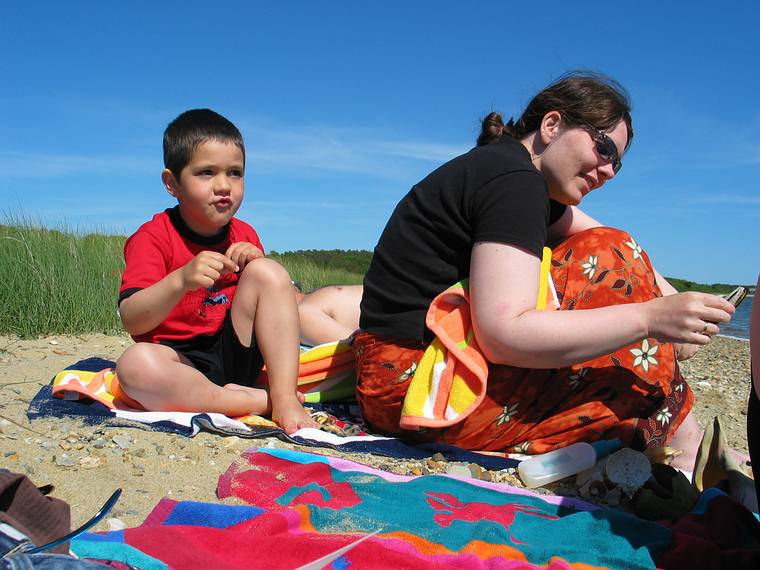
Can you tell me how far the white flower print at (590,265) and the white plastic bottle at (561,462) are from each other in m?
0.62

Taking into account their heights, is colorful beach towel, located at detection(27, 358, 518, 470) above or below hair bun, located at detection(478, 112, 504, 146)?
below

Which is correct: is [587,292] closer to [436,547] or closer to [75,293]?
[436,547]

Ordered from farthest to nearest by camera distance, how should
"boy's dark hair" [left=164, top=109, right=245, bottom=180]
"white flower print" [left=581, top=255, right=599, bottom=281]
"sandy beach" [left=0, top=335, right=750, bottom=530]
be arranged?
"boy's dark hair" [left=164, top=109, right=245, bottom=180], "white flower print" [left=581, top=255, right=599, bottom=281], "sandy beach" [left=0, top=335, right=750, bottom=530]

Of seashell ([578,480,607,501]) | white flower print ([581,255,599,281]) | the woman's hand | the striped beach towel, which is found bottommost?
seashell ([578,480,607,501])

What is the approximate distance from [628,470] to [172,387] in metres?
1.83

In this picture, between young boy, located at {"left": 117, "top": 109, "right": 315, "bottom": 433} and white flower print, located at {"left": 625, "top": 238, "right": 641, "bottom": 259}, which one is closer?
white flower print, located at {"left": 625, "top": 238, "right": 641, "bottom": 259}

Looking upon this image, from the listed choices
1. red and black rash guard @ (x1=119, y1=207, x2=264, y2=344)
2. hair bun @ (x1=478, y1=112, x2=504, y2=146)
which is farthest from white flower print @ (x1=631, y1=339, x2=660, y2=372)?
red and black rash guard @ (x1=119, y1=207, x2=264, y2=344)

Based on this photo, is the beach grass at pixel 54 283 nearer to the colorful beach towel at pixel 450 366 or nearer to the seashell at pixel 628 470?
the colorful beach towel at pixel 450 366

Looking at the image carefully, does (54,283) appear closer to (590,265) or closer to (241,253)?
(241,253)

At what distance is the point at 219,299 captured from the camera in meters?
3.31

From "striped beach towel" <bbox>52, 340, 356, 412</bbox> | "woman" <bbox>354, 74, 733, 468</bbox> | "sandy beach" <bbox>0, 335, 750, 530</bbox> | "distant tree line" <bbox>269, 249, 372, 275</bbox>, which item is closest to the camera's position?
"sandy beach" <bbox>0, 335, 750, 530</bbox>

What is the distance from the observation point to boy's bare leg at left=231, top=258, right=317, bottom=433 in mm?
3002

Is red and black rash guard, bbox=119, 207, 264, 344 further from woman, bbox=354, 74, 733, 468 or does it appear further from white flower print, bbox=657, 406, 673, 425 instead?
white flower print, bbox=657, 406, 673, 425

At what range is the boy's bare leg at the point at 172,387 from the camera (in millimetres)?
2877
